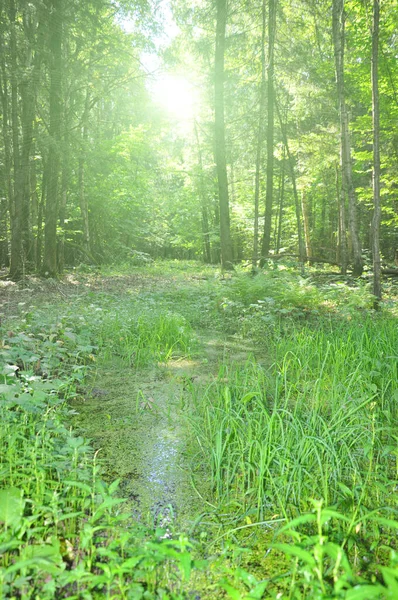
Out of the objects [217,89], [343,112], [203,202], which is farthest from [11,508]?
[203,202]

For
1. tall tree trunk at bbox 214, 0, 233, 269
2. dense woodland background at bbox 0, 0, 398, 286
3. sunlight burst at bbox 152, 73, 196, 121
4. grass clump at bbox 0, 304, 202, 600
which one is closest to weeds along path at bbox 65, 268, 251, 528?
→ grass clump at bbox 0, 304, 202, 600

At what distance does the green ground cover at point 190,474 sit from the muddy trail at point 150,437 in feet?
0.03

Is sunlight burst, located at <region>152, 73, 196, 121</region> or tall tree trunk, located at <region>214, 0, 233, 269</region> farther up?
sunlight burst, located at <region>152, 73, 196, 121</region>

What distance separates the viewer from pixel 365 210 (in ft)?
60.0

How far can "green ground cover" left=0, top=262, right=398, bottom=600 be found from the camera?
4.34 ft

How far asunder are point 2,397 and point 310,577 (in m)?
1.98

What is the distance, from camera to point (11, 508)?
57.3 inches

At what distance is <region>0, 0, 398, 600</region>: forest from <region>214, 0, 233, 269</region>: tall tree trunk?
0.05 meters

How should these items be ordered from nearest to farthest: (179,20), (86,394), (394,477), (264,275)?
(394,477), (86,394), (264,275), (179,20)

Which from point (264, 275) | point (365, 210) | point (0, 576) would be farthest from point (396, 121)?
point (0, 576)

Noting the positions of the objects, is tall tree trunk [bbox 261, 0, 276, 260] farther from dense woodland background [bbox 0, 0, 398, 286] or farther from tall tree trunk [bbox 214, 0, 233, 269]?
tall tree trunk [bbox 214, 0, 233, 269]

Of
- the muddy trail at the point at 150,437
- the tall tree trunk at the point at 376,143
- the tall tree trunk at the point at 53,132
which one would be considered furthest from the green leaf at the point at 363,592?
the tall tree trunk at the point at 53,132

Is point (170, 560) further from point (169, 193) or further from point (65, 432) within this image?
point (169, 193)

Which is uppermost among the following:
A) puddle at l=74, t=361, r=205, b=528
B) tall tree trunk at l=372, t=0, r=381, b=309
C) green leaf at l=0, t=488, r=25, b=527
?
tall tree trunk at l=372, t=0, r=381, b=309
